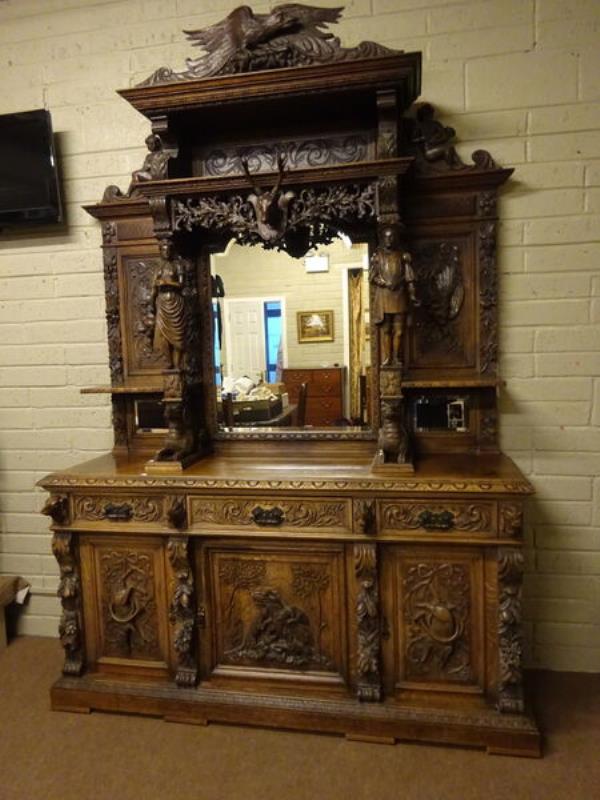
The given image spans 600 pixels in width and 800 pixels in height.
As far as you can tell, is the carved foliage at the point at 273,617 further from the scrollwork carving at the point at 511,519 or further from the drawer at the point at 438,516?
the scrollwork carving at the point at 511,519

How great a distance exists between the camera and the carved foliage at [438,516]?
187cm

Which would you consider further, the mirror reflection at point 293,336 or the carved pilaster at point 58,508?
the mirror reflection at point 293,336

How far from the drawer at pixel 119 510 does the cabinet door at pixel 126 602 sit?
69 mm

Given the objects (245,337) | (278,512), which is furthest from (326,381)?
(278,512)

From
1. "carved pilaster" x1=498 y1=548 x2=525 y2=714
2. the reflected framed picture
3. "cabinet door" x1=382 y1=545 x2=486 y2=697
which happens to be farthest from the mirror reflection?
"carved pilaster" x1=498 y1=548 x2=525 y2=714

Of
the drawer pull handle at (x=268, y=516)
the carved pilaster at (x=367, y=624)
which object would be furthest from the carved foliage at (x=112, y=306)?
the carved pilaster at (x=367, y=624)

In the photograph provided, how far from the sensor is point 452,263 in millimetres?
2254

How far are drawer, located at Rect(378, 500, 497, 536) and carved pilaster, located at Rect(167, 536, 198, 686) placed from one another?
75 centimetres

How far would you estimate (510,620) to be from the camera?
188 centimetres

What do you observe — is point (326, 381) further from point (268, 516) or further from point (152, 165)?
point (152, 165)

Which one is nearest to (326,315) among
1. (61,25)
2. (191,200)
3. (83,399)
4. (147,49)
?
(191,200)

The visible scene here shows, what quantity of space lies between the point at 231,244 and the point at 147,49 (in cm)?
98

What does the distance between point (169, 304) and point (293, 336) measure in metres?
0.53

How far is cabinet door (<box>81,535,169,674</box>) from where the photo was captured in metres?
2.15
